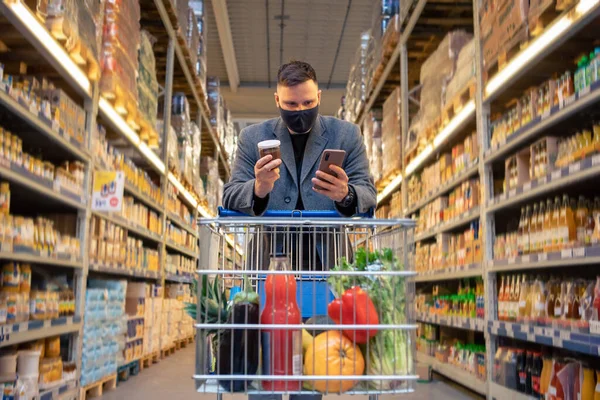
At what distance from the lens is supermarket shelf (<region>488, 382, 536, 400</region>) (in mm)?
3456

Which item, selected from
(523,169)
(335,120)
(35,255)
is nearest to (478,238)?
(523,169)

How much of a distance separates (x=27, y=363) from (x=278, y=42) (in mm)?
10150

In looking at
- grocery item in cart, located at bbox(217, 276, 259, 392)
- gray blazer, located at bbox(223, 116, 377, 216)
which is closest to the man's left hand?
gray blazer, located at bbox(223, 116, 377, 216)

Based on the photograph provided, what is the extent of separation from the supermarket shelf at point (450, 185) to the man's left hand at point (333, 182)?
115 inches

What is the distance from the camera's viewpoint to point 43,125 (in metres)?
3.35

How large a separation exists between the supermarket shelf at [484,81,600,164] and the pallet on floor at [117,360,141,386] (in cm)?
337

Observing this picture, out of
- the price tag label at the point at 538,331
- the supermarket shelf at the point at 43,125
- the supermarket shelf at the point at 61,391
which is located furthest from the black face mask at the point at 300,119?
the supermarket shelf at the point at 61,391

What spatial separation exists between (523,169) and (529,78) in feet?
2.24

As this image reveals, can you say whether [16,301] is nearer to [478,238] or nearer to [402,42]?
[478,238]

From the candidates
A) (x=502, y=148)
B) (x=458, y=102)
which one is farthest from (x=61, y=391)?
(x=458, y=102)

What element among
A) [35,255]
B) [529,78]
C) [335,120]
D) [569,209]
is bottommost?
[35,255]

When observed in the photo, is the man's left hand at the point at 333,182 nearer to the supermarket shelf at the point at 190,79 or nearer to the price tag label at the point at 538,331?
the price tag label at the point at 538,331

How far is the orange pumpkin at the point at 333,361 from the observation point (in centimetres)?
137

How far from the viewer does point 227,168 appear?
13883 millimetres
